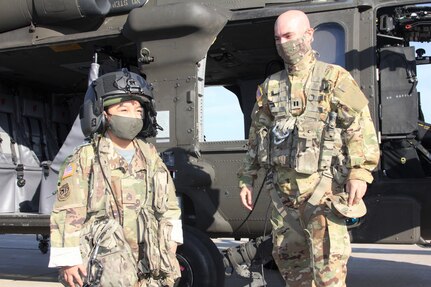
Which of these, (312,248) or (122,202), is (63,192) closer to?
(122,202)

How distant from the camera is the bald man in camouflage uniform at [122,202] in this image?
2.78 meters

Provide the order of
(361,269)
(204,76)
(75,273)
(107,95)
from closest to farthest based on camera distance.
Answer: (75,273)
(107,95)
(204,76)
(361,269)

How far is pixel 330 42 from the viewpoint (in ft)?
15.2

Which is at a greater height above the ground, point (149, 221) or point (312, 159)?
point (312, 159)

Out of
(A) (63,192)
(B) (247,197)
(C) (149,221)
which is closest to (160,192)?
(C) (149,221)

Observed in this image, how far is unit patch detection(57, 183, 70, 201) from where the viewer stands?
9.25ft

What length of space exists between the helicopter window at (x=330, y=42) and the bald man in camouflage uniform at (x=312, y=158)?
50.9 inches

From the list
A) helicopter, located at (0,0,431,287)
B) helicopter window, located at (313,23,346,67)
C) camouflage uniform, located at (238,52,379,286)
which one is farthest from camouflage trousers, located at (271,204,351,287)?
helicopter window, located at (313,23,346,67)

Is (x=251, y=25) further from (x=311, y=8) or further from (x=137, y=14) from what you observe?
(x=137, y=14)

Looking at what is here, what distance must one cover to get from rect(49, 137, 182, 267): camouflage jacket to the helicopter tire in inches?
63.8

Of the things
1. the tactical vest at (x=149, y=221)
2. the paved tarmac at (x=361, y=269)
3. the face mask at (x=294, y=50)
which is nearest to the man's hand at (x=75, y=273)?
the tactical vest at (x=149, y=221)

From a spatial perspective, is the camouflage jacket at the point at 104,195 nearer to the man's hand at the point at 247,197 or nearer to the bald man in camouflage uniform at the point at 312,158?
the man's hand at the point at 247,197

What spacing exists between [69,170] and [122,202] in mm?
321

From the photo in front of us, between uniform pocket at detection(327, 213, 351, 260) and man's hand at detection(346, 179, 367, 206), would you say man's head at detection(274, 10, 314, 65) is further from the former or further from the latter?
uniform pocket at detection(327, 213, 351, 260)
